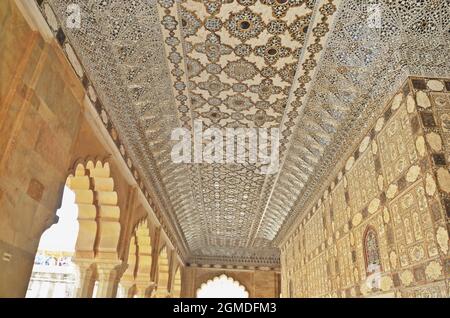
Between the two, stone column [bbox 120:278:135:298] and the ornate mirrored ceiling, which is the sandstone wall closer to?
the ornate mirrored ceiling

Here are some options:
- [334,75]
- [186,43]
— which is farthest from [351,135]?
[186,43]

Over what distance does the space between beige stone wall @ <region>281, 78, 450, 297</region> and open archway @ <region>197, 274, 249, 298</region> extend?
9806mm

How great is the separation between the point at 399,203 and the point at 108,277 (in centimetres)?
406

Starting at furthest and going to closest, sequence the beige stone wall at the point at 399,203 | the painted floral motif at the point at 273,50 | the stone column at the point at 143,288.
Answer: the stone column at the point at 143,288 → the painted floral motif at the point at 273,50 → the beige stone wall at the point at 399,203

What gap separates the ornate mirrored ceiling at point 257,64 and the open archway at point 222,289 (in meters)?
9.74

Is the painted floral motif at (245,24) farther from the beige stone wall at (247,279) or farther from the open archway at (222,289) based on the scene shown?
the open archway at (222,289)

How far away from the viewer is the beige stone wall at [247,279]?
14555mm

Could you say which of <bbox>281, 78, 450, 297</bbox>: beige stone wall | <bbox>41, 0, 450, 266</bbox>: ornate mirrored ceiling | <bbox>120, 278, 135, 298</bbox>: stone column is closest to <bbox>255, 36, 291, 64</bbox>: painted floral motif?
<bbox>41, 0, 450, 266</bbox>: ornate mirrored ceiling

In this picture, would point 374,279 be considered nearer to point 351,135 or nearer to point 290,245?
point 351,135

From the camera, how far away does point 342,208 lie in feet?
17.1

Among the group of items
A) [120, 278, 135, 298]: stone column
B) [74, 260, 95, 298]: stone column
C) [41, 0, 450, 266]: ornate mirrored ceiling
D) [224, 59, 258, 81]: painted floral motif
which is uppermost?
[224, 59, 258, 81]: painted floral motif

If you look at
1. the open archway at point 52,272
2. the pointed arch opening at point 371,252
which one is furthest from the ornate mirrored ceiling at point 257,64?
the open archway at point 52,272

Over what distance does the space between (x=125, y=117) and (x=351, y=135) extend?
299cm

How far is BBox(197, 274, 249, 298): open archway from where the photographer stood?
14.8 meters
